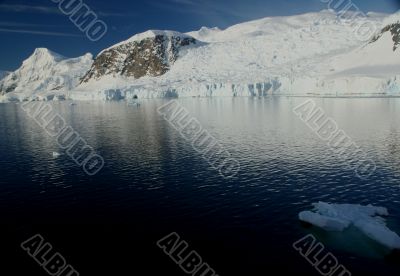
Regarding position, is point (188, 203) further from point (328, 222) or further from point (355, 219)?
point (355, 219)

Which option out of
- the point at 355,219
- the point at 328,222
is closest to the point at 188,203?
the point at 328,222

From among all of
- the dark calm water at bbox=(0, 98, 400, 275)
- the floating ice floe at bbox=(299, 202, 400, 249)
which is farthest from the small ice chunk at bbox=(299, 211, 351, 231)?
the dark calm water at bbox=(0, 98, 400, 275)

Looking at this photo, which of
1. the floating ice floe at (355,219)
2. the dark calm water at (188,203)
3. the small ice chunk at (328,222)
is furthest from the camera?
the small ice chunk at (328,222)

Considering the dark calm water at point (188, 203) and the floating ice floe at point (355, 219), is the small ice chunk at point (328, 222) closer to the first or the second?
the floating ice floe at point (355, 219)

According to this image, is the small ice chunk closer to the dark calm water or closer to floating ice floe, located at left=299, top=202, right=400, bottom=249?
floating ice floe, located at left=299, top=202, right=400, bottom=249

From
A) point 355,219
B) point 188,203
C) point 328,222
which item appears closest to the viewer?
point 328,222

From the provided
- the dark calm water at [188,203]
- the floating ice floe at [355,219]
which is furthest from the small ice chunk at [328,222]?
the dark calm water at [188,203]

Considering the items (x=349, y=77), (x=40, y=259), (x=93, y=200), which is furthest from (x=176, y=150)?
(x=349, y=77)
